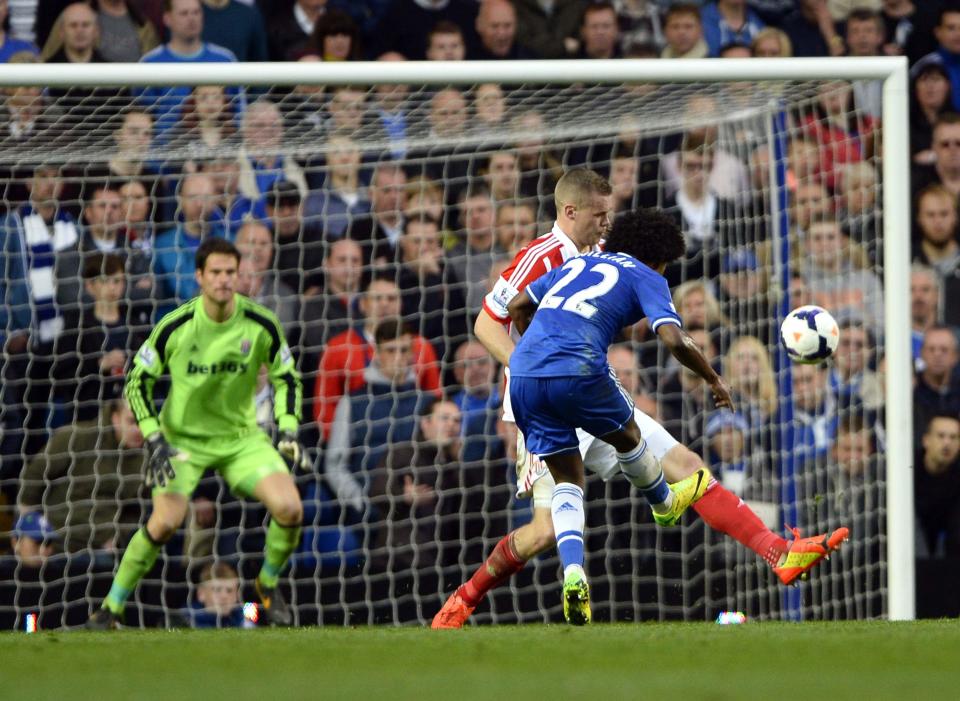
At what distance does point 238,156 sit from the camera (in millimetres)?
9805

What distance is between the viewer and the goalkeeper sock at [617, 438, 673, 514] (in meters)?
6.89

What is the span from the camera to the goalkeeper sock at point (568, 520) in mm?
6652

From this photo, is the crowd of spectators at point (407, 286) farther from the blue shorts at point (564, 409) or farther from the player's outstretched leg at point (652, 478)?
the blue shorts at point (564, 409)

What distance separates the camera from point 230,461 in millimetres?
8797

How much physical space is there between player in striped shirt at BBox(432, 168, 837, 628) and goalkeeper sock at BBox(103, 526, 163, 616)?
5.34ft

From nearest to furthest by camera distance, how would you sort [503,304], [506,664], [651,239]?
[506,664], [651,239], [503,304]

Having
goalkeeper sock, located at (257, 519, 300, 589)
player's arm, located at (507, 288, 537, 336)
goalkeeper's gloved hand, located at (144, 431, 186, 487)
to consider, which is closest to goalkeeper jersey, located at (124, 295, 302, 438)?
goalkeeper's gloved hand, located at (144, 431, 186, 487)

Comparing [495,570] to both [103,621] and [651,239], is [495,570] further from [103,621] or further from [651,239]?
[103,621]

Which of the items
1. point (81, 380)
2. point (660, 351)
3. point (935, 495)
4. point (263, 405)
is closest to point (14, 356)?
point (81, 380)

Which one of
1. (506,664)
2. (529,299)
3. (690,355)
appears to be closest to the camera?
(506,664)

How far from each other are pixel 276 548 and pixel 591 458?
6.10 ft

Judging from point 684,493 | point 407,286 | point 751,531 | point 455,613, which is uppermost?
point 407,286

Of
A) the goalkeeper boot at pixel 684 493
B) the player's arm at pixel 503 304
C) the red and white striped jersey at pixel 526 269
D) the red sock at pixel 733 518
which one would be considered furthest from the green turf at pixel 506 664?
the red and white striped jersey at pixel 526 269

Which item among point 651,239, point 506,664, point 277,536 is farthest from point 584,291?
point 277,536
